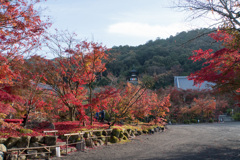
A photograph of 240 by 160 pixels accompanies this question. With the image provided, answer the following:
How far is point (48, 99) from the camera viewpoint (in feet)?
38.8

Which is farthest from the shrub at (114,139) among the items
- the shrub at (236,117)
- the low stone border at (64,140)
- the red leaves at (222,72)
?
the shrub at (236,117)

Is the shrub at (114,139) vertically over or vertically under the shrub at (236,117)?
over

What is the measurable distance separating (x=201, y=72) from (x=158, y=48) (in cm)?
4085

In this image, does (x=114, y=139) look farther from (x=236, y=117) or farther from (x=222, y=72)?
(x=236, y=117)

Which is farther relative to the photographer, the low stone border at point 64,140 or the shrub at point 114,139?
the shrub at point 114,139

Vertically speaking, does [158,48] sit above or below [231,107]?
above

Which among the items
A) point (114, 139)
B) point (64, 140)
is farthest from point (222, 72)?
point (64, 140)

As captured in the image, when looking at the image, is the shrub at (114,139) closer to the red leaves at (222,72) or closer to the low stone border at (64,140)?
the low stone border at (64,140)

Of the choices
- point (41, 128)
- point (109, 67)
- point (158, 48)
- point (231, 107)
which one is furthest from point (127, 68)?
point (41, 128)

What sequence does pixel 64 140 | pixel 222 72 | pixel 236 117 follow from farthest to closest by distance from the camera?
pixel 236 117
pixel 64 140
pixel 222 72

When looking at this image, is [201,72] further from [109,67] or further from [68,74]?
[109,67]

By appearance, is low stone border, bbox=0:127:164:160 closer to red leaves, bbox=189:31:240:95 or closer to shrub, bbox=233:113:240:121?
red leaves, bbox=189:31:240:95

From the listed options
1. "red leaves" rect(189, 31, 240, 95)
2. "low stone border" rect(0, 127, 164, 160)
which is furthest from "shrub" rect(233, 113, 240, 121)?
"red leaves" rect(189, 31, 240, 95)

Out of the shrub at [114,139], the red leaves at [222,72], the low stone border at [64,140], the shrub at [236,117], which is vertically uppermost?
the red leaves at [222,72]
